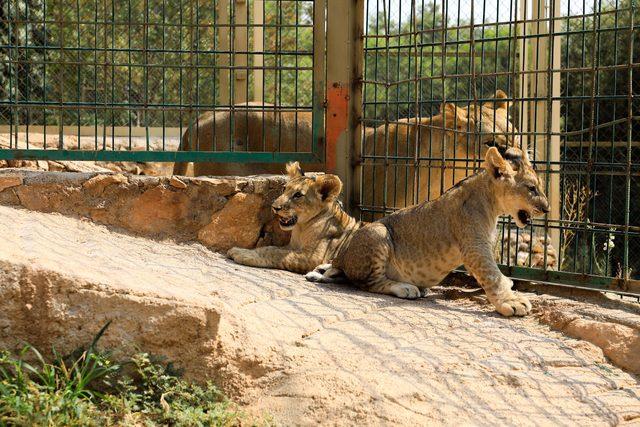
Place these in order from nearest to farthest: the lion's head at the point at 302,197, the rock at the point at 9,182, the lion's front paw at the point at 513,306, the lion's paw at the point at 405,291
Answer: the lion's front paw at the point at 513,306 < the lion's paw at the point at 405,291 < the rock at the point at 9,182 < the lion's head at the point at 302,197

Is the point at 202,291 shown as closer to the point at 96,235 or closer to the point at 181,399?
the point at 181,399

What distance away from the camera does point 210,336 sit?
4641 mm

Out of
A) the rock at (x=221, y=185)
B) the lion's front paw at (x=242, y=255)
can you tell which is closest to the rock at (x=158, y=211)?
the rock at (x=221, y=185)

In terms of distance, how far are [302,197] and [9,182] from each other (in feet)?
7.57

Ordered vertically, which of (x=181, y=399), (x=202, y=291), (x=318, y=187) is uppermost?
(x=318, y=187)

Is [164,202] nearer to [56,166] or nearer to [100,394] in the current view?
[56,166]

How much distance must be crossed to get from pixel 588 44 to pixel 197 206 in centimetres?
1101

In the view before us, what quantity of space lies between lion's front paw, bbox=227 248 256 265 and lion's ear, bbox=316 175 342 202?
754 mm

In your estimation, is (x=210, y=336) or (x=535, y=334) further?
(x=535, y=334)

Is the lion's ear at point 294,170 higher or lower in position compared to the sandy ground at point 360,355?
higher

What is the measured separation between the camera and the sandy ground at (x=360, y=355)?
4.46 metres

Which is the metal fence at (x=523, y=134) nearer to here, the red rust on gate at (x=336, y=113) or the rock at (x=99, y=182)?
the red rust on gate at (x=336, y=113)

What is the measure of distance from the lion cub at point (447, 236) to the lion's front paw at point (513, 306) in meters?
0.08

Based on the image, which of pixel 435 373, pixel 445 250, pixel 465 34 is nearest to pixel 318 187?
pixel 445 250
